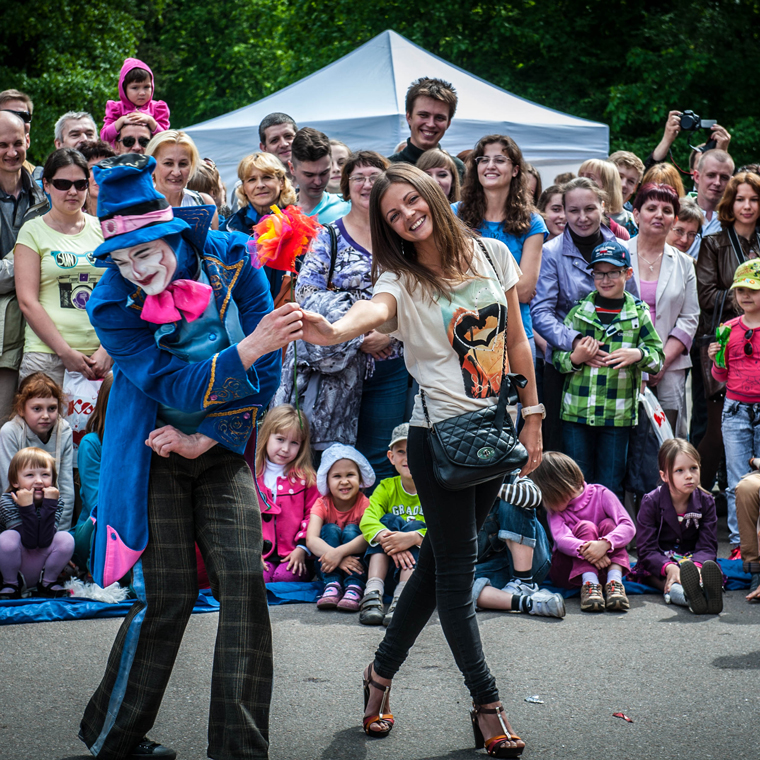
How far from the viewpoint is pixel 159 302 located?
3055 millimetres

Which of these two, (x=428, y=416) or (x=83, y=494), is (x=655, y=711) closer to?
(x=428, y=416)

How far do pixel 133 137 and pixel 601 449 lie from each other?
3.73 m

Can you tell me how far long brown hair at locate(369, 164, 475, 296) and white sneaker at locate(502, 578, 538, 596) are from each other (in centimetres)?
234

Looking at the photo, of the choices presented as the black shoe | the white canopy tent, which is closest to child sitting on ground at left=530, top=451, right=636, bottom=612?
the black shoe

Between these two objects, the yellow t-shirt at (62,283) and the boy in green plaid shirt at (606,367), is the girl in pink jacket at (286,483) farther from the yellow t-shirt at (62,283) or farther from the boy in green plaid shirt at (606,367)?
the boy in green plaid shirt at (606,367)

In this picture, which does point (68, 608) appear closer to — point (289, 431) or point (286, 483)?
point (286, 483)

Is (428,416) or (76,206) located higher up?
(76,206)

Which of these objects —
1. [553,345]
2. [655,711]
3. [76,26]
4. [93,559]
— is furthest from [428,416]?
[76,26]

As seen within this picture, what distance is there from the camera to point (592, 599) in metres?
5.13

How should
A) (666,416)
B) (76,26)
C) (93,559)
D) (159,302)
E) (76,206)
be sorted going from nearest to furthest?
(159,302)
(93,559)
(76,206)
(666,416)
(76,26)

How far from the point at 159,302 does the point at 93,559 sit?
2.99 feet

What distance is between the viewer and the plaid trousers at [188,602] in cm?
307

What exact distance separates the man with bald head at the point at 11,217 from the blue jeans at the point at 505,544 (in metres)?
3.00

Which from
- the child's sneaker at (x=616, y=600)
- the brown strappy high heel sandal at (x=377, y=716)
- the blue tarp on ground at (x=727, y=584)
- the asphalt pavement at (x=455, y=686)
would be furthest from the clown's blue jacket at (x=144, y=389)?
the blue tarp on ground at (x=727, y=584)
